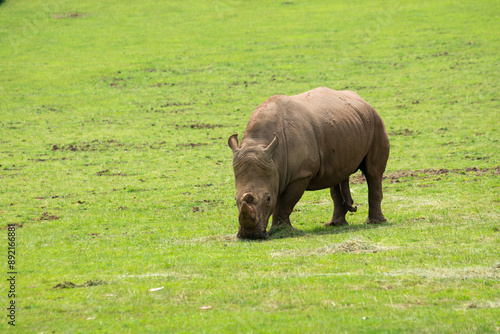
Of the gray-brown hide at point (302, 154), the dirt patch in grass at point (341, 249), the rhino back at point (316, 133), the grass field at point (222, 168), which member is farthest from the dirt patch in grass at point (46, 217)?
the dirt patch in grass at point (341, 249)

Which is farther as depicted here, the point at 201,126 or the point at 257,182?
the point at 201,126

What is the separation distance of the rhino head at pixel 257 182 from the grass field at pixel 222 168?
1.72 ft

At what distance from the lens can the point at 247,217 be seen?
1238 cm

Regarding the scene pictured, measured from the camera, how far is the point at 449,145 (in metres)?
24.7

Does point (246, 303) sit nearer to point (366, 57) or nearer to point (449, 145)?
point (449, 145)

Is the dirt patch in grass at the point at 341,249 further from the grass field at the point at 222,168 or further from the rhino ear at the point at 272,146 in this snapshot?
the rhino ear at the point at 272,146

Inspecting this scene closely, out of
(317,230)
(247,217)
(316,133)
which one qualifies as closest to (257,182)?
(247,217)

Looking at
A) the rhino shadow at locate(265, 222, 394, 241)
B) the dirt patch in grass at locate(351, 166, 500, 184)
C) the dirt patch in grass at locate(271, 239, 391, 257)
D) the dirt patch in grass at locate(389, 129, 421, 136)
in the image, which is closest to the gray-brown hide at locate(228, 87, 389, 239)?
the rhino shadow at locate(265, 222, 394, 241)

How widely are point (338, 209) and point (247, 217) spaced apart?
3.73 m

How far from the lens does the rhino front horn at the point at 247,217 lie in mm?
12219

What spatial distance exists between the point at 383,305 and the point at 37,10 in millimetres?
50264

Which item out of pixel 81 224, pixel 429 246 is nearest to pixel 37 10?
pixel 81 224

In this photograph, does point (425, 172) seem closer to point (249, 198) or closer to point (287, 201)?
point (287, 201)

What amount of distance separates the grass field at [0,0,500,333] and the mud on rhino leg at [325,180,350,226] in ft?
1.31
